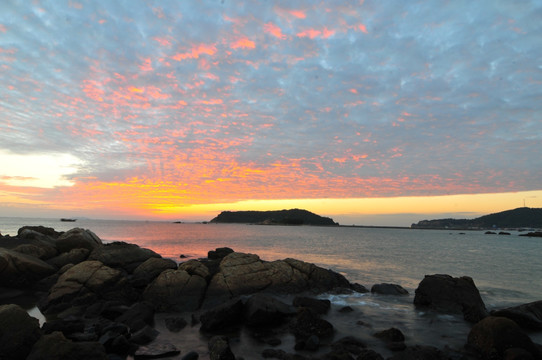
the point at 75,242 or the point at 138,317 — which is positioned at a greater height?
the point at 75,242

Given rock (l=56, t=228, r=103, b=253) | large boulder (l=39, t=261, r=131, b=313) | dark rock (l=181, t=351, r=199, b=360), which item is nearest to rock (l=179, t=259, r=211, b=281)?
large boulder (l=39, t=261, r=131, b=313)

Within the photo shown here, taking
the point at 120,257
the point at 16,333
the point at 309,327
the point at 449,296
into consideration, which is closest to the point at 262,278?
the point at 309,327

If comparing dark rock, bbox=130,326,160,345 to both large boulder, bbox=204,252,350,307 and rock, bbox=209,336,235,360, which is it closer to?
rock, bbox=209,336,235,360

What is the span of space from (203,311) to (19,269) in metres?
13.0

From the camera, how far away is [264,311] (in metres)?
13.4

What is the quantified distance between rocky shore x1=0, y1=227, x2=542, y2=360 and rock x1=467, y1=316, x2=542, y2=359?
0.10 ft

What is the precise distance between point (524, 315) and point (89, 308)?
2029 centimetres

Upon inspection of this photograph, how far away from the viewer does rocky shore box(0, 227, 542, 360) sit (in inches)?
398

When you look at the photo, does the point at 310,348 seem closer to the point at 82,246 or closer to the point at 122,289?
the point at 122,289

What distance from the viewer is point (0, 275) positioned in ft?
61.8

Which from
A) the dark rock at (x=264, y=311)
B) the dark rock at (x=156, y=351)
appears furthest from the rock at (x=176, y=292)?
the dark rock at (x=156, y=351)

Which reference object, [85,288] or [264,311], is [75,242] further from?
[264,311]

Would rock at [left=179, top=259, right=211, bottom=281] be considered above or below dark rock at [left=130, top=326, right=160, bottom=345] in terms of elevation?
above

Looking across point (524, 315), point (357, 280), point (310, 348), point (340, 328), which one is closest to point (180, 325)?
point (310, 348)
